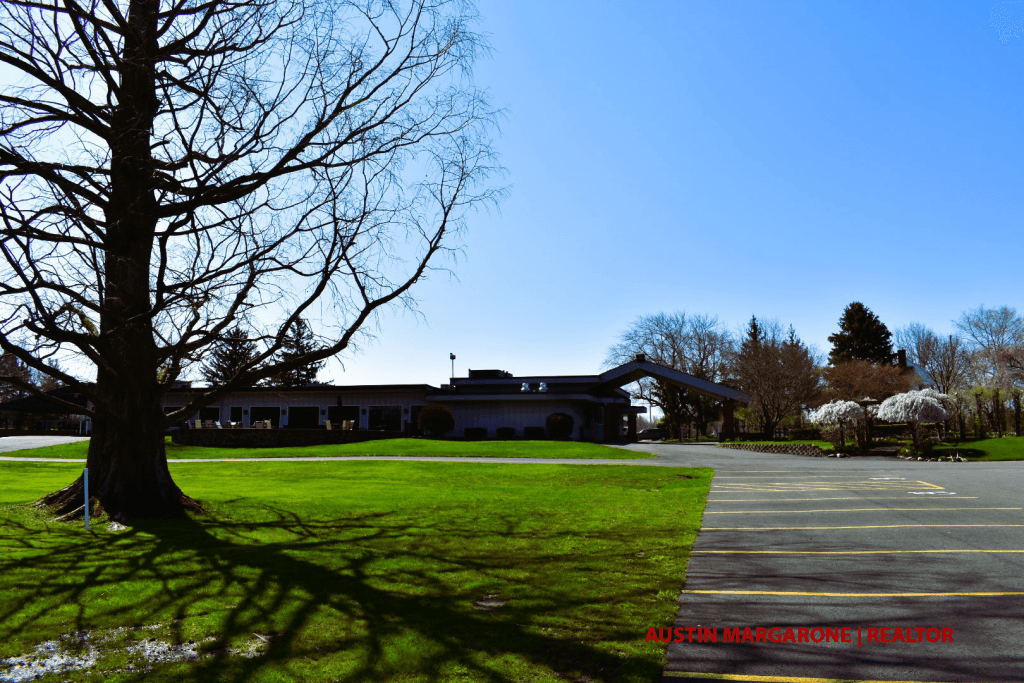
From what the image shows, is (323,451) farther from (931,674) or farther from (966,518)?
(931,674)

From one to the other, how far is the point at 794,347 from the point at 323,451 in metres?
39.9

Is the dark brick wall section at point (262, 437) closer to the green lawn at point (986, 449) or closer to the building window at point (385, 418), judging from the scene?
the building window at point (385, 418)

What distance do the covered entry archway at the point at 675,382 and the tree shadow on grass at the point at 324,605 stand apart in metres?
36.5

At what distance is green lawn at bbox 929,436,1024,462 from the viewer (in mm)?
27781

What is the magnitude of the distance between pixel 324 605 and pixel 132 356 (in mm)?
6985

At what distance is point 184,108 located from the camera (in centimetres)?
1008

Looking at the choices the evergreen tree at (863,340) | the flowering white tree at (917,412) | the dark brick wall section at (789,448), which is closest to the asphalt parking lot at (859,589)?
the flowering white tree at (917,412)

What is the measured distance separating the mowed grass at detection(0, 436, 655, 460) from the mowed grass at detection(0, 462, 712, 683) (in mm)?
17215

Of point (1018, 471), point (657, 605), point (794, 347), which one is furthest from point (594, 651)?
point (794, 347)

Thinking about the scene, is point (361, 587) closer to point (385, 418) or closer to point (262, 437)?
point (262, 437)

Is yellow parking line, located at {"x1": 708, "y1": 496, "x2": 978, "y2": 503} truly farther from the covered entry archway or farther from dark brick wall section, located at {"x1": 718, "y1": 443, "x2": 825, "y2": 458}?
the covered entry archway

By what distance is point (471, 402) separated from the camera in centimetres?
4397

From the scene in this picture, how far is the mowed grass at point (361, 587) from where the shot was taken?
14.7 ft

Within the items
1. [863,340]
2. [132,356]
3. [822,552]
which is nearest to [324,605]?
[822,552]
